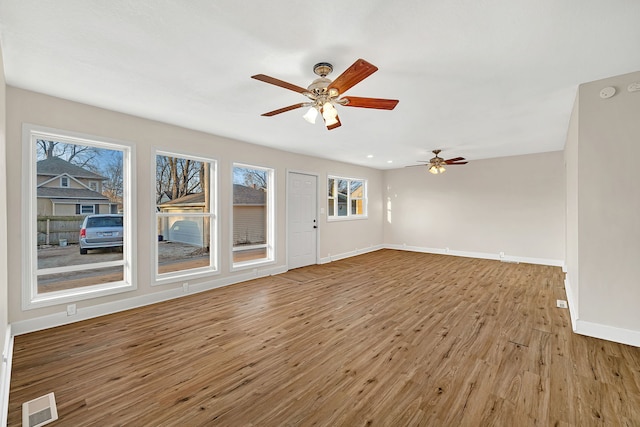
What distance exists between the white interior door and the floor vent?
4243mm

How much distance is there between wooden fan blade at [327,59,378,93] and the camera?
185 centimetres

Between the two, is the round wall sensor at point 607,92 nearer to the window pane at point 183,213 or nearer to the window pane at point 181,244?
the window pane at point 183,213

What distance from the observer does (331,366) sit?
239 centimetres

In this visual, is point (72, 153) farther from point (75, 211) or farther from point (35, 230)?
point (35, 230)

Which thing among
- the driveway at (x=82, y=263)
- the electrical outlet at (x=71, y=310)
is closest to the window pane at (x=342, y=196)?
the driveway at (x=82, y=263)

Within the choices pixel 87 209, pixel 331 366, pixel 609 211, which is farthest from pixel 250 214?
pixel 609 211

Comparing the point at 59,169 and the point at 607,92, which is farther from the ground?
the point at 607,92

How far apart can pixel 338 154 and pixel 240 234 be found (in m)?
2.81

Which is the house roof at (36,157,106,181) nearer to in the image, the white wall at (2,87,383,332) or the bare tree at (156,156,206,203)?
the white wall at (2,87,383,332)

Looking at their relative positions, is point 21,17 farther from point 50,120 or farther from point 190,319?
point 190,319

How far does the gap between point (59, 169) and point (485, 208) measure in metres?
8.31

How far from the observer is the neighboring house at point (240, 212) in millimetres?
4262

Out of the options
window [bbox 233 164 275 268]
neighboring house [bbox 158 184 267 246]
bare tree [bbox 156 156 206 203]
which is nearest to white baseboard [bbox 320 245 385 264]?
window [bbox 233 164 275 268]

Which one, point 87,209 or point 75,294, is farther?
point 87,209
